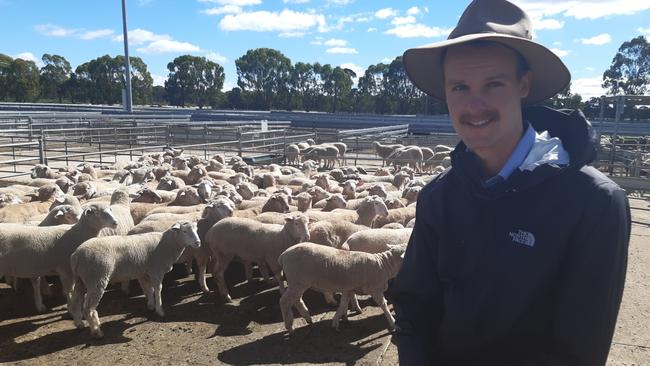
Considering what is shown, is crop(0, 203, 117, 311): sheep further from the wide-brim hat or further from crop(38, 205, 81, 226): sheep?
the wide-brim hat

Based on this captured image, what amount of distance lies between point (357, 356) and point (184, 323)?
218cm

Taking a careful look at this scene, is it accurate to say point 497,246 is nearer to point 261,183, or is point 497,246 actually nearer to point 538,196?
point 538,196

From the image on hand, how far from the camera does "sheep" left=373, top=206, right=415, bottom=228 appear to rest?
25.7ft

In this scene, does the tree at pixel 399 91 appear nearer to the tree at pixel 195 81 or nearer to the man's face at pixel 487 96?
the tree at pixel 195 81

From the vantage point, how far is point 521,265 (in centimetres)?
150

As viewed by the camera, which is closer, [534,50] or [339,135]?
[534,50]

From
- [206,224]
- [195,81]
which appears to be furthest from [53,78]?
[206,224]

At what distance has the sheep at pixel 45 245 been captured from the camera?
569 cm

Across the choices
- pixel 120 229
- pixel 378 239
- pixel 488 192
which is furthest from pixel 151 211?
pixel 488 192

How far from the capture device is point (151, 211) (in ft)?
25.9

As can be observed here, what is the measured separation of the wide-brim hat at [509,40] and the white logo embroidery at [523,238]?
64 cm

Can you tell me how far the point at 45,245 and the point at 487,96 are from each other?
5920 mm

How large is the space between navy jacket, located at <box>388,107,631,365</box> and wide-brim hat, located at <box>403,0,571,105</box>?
13cm

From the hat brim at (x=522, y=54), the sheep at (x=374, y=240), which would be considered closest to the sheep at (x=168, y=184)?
the sheep at (x=374, y=240)
